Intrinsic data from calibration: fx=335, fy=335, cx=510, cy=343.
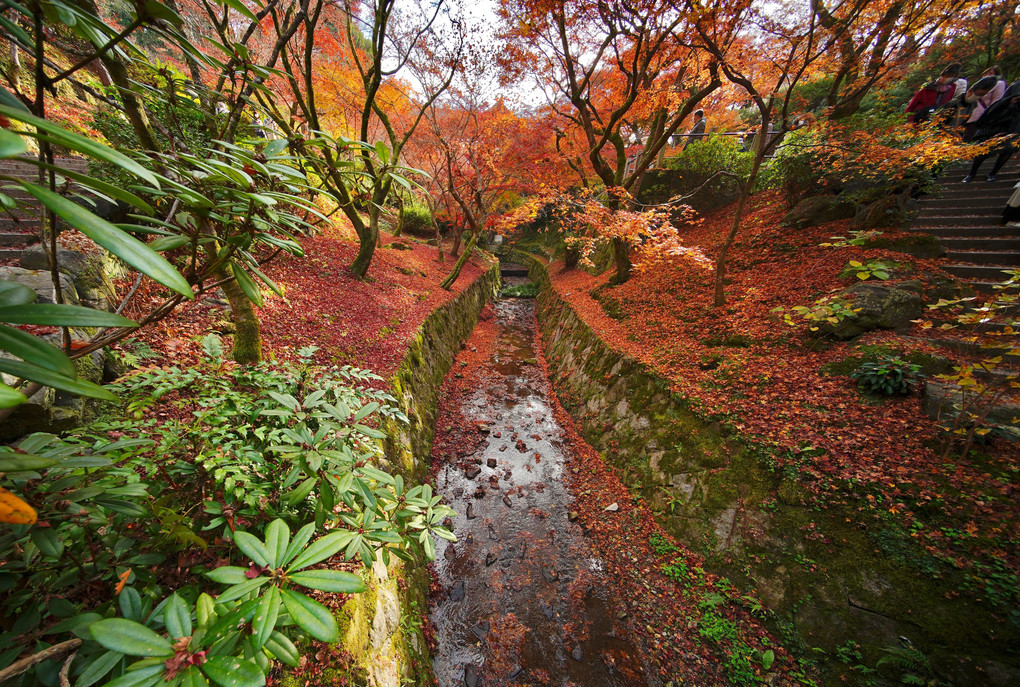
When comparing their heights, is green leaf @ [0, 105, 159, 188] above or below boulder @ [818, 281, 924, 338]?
above

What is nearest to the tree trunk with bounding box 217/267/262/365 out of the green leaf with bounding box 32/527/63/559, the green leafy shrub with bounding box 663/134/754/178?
the green leaf with bounding box 32/527/63/559

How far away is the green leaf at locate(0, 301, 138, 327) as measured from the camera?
65cm

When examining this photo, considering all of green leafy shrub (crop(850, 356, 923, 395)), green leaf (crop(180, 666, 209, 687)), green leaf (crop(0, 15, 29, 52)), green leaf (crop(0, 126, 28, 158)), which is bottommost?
green leaf (crop(180, 666, 209, 687))

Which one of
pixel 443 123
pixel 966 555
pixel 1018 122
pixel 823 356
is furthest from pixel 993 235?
pixel 443 123

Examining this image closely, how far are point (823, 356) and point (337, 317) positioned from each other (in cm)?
830

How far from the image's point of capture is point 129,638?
3.08 feet

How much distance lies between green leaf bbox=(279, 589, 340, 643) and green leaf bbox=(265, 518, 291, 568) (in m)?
0.11

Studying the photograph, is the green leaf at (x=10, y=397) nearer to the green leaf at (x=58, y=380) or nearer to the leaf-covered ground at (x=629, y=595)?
the green leaf at (x=58, y=380)

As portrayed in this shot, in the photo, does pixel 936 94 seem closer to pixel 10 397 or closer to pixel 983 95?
pixel 983 95

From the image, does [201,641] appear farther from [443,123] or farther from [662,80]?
[443,123]

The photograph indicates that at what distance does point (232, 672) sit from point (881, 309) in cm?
772

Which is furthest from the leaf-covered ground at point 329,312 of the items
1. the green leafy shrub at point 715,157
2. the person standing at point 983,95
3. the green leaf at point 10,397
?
the person standing at point 983,95

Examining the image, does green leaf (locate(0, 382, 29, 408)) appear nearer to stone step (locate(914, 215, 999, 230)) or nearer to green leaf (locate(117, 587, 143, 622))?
green leaf (locate(117, 587, 143, 622))

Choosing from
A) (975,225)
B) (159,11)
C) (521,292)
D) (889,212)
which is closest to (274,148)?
(159,11)
